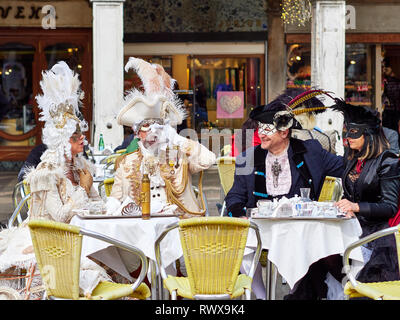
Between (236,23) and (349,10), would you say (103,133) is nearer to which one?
(236,23)

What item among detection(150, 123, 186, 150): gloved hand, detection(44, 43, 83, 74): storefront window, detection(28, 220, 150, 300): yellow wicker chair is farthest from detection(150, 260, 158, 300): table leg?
detection(44, 43, 83, 74): storefront window

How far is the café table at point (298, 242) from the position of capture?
4.54 metres


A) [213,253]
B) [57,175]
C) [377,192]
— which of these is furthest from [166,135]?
[213,253]

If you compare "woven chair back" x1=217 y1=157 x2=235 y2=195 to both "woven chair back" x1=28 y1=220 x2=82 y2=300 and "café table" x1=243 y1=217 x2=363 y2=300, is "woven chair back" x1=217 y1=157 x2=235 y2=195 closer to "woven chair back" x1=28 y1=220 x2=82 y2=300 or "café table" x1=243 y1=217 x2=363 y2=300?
"café table" x1=243 y1=217 x2=363 y2=300

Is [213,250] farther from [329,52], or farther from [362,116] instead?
[329,52]

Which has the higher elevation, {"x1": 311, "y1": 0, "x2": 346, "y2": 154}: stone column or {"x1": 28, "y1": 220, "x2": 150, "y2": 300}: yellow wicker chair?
{"x1": 311, "y1": 0, "x2": 346, "y2": 154}: stone column

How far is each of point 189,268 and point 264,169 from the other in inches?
65.0

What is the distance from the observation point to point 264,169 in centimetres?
542

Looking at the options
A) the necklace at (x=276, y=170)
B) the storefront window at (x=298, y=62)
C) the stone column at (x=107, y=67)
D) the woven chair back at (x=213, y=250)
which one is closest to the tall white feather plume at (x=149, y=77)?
the necklace at (x=276, y=170)

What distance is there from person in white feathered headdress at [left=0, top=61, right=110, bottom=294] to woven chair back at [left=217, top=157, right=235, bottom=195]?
195cm

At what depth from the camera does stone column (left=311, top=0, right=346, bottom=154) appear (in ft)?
38.5

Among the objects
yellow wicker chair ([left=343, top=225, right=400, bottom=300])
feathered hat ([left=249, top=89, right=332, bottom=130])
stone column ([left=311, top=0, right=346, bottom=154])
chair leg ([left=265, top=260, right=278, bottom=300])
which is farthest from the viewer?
stone column ([left=311, top=0, right=346, bottom=154])

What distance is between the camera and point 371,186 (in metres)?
4.96

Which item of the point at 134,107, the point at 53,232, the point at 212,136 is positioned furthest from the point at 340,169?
the point at 212,136
